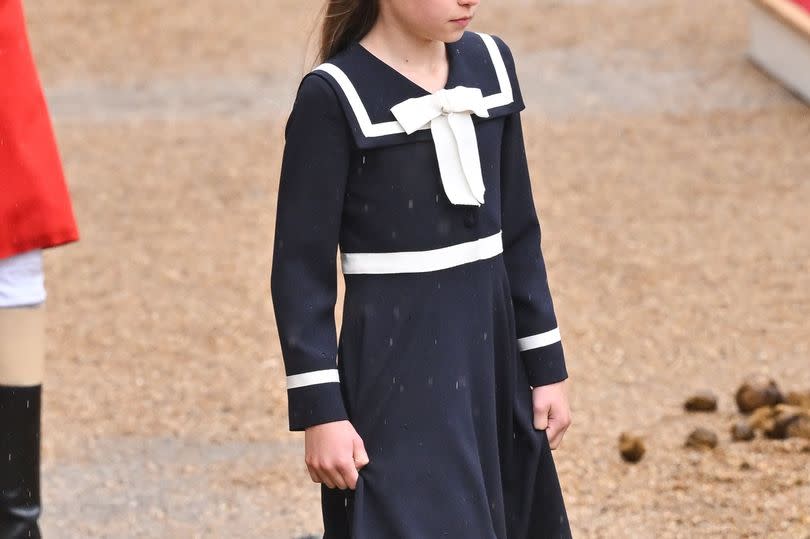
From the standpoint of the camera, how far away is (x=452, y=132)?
2875 mm

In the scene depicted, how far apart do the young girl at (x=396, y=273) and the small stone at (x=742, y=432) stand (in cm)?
220

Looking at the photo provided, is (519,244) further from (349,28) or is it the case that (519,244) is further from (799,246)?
(799,246)

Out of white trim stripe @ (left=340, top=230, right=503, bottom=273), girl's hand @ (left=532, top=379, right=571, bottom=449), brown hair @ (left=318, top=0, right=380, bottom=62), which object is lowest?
girl's hand @ (left=532, top=379, right=571, bottom=449)

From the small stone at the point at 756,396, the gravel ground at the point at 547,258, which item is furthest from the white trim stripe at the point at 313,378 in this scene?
the small stone at the point at 756,396

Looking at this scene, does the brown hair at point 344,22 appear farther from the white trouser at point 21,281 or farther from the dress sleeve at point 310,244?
the white trouser at point 21,281

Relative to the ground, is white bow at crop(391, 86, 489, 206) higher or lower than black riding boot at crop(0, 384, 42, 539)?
higher

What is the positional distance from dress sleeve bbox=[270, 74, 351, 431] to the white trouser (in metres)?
0.87

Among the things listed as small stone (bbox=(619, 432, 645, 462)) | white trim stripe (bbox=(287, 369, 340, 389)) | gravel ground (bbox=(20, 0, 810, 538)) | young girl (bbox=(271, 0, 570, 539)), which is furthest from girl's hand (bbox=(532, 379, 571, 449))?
small stone (bbox=(619, 432, 645, 462))

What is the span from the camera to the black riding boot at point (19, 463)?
11.7 feet

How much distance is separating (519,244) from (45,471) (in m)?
2.61

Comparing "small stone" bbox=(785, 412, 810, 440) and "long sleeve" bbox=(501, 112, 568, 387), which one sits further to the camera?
"small stone" bbox=(785, 412, 810, 440)

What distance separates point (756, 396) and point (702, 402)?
206 mm

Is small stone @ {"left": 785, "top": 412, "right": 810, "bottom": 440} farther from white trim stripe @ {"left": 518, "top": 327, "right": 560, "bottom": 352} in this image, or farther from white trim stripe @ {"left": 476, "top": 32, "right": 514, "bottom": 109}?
white trim stripe @ {"left": 476, "top": 32, "right": 514, "bottom": 109}

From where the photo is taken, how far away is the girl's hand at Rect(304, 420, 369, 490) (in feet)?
9.14
